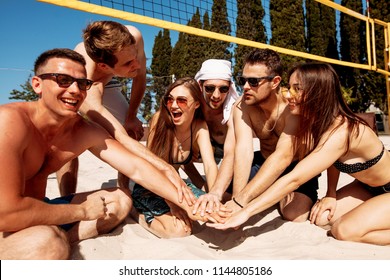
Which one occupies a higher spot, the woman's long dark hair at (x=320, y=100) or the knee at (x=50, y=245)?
the woman's long dark hair at (x=320, y=100)

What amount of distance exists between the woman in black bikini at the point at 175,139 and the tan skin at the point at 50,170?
0.26 m

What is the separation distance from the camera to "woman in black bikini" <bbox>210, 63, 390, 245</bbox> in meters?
2.19

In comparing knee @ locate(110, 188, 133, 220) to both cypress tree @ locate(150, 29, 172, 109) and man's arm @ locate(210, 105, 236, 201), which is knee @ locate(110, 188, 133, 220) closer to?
man's arm @ locate(210, 105, 236, 201)

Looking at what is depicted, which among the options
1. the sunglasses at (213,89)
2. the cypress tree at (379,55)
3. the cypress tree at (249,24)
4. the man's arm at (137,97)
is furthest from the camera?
the cypress tree at (249,24)

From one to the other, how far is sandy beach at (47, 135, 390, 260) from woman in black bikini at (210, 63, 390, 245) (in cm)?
14

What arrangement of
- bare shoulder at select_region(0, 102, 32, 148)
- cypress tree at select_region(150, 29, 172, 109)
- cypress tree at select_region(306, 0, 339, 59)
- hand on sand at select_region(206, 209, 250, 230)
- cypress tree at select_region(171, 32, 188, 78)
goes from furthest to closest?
cypress tree at select_region(150, 29, 172, 109)
cypress tree at select_region(171, 32, 188, 78)
cypress tree at select_region(306, 0, 339, 59)
hand on sand at select_region(206, 209, 250, 230)
bare shoulder at select_region(0, 102, 32, 148)

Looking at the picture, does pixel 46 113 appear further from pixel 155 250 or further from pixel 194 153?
pixel 194 153

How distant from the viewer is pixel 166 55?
76.1 feet

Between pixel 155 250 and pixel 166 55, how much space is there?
22071 millimetres

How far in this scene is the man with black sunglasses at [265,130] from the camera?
2.51m

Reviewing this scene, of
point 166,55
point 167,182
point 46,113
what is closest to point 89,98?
point 46,113

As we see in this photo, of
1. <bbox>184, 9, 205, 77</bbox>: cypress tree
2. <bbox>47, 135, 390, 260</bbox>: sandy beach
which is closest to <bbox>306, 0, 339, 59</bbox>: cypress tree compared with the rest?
<bbox>184, 9, 205, 77</bbox>: cypress tree

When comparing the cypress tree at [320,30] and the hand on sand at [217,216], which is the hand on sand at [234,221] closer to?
the hand on sand at [217,216]

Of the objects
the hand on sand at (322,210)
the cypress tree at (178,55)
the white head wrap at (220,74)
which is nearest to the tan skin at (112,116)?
the white head wrap at (220,74)
